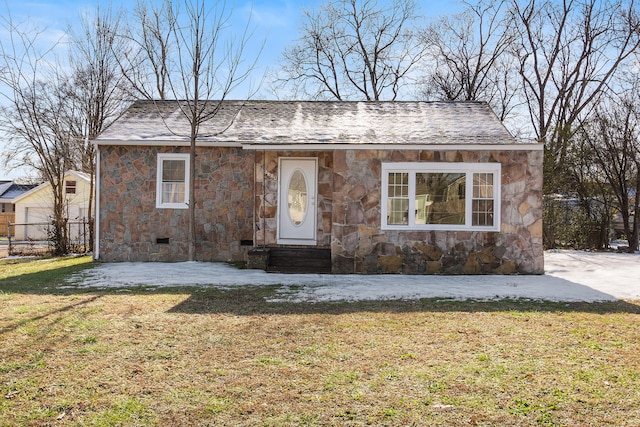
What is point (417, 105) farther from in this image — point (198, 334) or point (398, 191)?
point (198, 334)

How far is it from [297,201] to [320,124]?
217 cm

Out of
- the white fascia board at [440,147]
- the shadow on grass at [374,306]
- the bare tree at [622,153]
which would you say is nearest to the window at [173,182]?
the white fascia board at [440,147]

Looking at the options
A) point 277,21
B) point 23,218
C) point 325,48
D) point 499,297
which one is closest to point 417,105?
point 277,21

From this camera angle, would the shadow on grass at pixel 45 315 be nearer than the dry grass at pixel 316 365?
No

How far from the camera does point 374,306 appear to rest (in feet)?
23.5

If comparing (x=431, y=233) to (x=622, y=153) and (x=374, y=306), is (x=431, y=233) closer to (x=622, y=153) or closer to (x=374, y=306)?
(x=374, y=306)

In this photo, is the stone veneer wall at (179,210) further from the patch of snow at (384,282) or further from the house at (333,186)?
the patch of snow at (384,282)

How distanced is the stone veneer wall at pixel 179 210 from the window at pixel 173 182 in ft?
0.51

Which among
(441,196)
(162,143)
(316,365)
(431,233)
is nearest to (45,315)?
(316,365)

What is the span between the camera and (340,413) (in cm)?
348

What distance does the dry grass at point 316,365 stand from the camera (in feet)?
11.5

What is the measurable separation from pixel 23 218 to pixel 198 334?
29472mm

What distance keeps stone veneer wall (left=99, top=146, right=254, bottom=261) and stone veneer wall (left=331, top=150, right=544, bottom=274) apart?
2847mm

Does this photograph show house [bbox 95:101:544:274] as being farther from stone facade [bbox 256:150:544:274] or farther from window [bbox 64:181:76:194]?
window [bbox 64:181:76:194]
